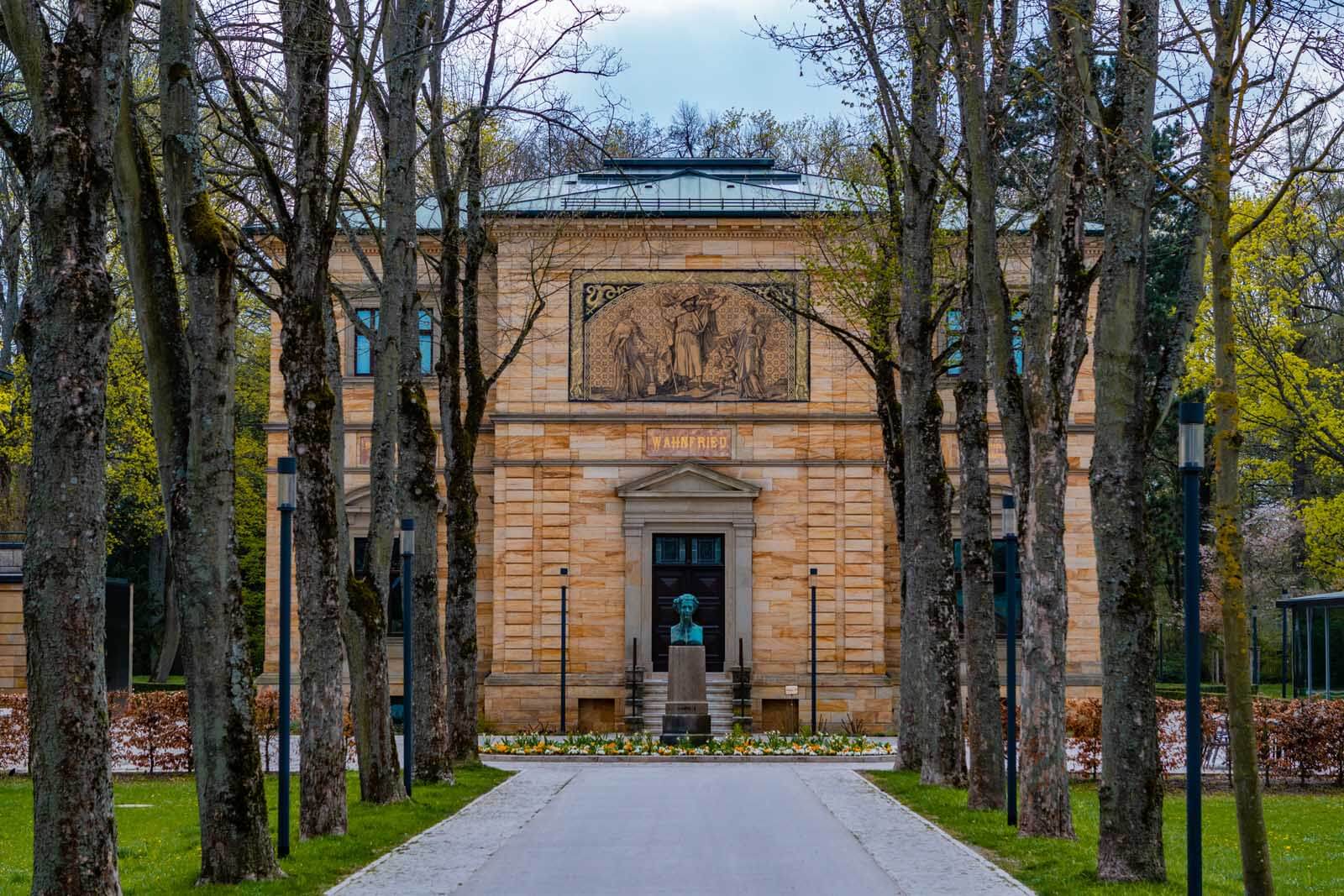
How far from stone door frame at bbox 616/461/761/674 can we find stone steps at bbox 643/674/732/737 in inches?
56.8

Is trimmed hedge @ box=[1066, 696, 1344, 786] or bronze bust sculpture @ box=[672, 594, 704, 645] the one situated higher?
bronze bust sculpture @ box=[672, 594, 704, 645]

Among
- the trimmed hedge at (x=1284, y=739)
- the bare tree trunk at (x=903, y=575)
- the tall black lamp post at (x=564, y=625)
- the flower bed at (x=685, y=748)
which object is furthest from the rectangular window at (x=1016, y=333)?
the tall black lamp post at (x=564, y=625)

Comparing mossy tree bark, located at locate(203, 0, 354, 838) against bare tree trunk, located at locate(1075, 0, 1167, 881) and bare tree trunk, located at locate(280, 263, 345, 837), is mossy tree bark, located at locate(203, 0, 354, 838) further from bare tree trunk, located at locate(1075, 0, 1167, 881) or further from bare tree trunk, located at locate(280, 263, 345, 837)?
bare tree trunk, located at locate(1075, 0, 1167, 881)

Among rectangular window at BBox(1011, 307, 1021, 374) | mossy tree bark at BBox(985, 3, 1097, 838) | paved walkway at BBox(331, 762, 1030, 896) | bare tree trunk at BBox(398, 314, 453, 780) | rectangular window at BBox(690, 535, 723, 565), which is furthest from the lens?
rectangular window at BBox(690, 535, 723, 565)

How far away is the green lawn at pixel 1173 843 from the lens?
12984 mm

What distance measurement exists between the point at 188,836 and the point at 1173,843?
9.81 metres

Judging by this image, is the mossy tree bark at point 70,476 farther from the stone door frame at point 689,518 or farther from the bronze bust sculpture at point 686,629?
the stone door frame at point 689,518

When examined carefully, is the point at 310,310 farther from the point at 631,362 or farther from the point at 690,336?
the point at 690,336

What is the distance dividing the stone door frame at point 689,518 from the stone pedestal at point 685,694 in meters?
6.33

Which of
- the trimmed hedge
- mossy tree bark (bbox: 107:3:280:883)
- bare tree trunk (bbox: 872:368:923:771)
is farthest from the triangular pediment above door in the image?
mossy tree bark (bbox: 107:3:280:883)

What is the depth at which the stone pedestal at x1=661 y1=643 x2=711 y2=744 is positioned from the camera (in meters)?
32.2

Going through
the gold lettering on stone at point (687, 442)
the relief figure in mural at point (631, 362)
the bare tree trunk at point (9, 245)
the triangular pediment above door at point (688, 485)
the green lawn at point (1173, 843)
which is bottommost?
the green lawn at point (1173, 843)

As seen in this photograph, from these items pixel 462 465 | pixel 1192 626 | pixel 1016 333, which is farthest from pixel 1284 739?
pixel 1192 626

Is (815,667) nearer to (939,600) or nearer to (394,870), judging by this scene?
(939,600)
